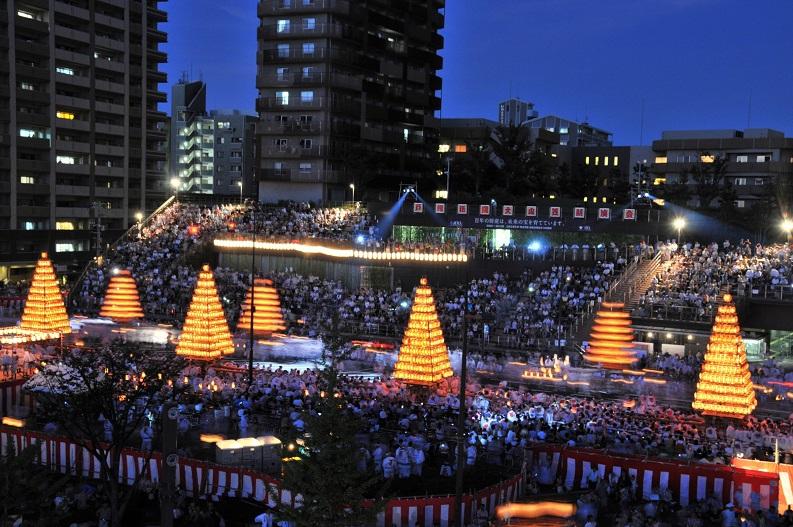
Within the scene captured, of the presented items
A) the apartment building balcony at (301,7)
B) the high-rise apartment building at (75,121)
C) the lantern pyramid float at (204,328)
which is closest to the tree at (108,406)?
the lantern pyramid float at (204,328)

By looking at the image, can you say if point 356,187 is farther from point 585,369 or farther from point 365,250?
point 585,369

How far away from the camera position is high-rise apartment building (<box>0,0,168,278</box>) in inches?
3027

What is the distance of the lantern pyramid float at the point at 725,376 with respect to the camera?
28828 millimetres

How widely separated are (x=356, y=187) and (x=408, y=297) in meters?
27.8

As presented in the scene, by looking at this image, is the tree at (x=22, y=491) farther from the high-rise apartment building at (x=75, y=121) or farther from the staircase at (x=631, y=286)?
the high-rise apartment building at (x=75, y=121)

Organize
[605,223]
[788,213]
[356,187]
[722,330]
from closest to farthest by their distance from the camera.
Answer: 1. [722,330]
2. [605,223]
3. [788,213]
4. [356,187]

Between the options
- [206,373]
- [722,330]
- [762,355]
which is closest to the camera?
[722,330]

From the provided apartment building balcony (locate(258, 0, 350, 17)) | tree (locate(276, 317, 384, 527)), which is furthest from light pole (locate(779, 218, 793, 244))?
tree (locate(276, 317, 384, 527))

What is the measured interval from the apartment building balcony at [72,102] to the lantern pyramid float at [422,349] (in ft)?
200

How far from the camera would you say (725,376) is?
29.0 m

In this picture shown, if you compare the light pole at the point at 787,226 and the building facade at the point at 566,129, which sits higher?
the building facade at the point at 566,129

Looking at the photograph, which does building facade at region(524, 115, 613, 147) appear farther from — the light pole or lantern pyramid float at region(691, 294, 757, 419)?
lantern pyramid float at region(691, 294, 757, 419)

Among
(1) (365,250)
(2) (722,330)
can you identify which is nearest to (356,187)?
(1) (365,250)

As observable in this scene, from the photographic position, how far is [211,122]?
12094 centimetres
